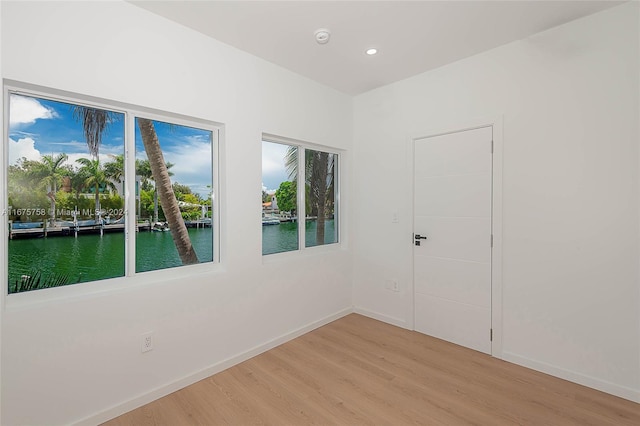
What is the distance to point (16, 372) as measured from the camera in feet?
5.50

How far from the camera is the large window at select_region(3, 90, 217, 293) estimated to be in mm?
1835

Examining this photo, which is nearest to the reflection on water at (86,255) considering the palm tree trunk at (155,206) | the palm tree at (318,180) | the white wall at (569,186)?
the palm tree trunk at (155,206)

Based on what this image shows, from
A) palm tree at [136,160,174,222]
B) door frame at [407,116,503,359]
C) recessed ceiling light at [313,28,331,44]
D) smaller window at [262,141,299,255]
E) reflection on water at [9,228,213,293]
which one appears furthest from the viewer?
smaller window at [262,141,299,255]

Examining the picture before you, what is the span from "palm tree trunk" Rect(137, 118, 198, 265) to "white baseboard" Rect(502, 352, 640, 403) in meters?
2.98

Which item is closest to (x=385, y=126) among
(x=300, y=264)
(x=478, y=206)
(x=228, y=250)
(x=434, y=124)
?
(x=434, y=124)

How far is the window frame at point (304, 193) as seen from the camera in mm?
3209

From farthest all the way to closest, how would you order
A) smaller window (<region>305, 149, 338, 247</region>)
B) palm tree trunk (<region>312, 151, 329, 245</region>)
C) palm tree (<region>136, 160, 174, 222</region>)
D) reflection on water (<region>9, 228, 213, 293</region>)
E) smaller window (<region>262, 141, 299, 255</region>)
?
1. palm tree trunk (<region>312, 151, 329, 245</region>)
2. smaller window (<region>305, 149, 338, 247</region>)
3. smaller window (<region>262, 141, 299, 255</region>)
4. palm tree (<region>136, 160, 174, 222</region>)
5. reflection on water (<region>9, 228, 213, 293</region>)

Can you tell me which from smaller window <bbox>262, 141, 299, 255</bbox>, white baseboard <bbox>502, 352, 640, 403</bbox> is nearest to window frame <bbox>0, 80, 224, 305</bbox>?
smaller window <bbox>262, 141, 299, 255</bbox>

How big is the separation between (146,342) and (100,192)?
1131 millimetres

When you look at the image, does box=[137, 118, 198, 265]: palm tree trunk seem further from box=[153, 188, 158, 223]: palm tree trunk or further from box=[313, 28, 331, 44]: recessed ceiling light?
box=[313, 28, 331, 44]: recessed ceiling light

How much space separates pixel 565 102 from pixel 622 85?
0.33m

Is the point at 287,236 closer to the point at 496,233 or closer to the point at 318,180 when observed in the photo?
the point at 318,180

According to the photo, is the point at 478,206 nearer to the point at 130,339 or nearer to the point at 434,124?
the point at 434,124

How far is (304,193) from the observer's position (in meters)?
3.52
